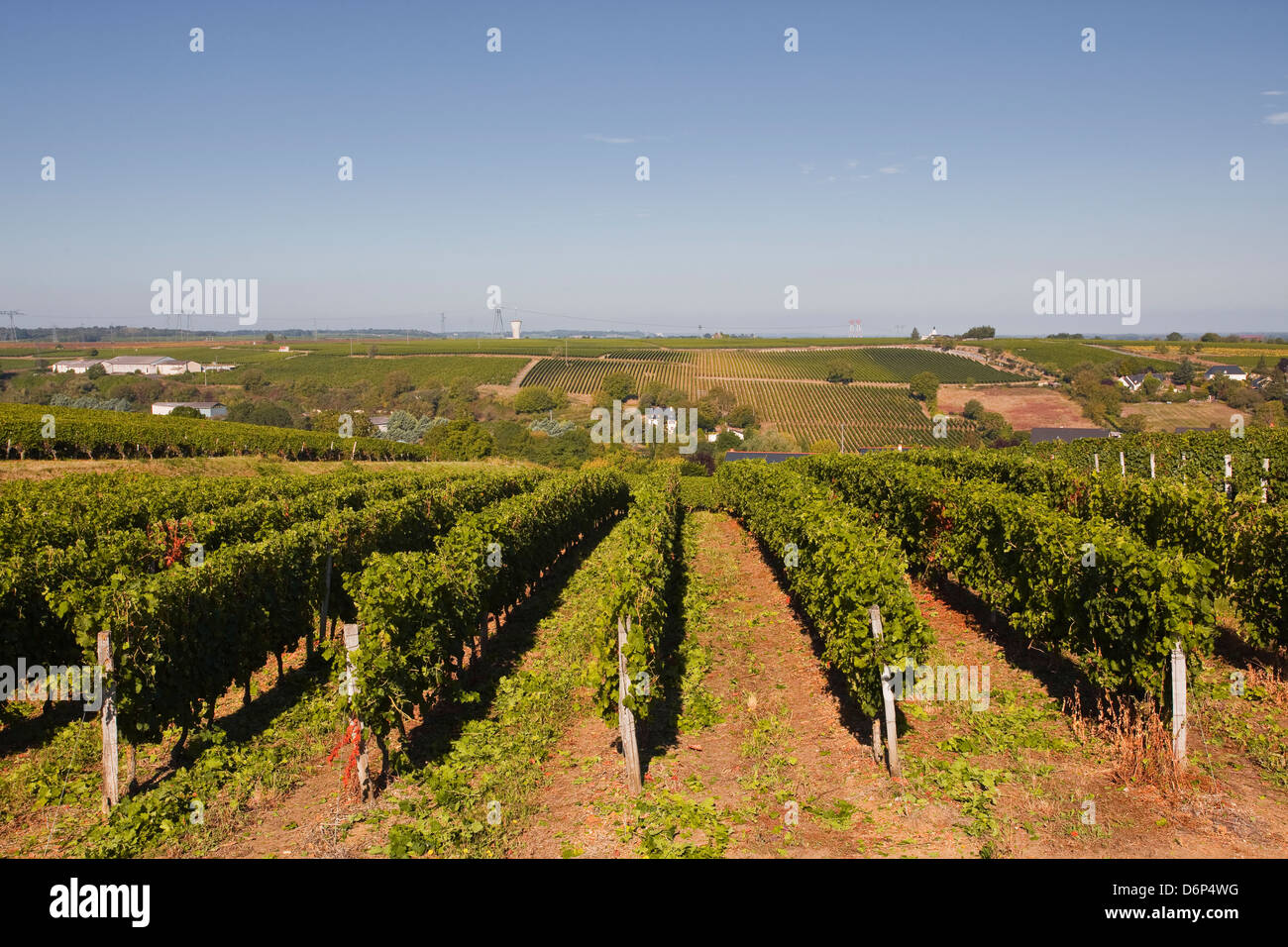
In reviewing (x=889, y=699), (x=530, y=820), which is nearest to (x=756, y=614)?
(x=889, y=699)

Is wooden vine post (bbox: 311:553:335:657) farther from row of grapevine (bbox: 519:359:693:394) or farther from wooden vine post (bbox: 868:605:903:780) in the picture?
row of grapevine (bbox: 519:359:693:394)

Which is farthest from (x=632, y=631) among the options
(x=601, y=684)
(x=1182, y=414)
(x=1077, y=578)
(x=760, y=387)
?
(x=760, y=387)

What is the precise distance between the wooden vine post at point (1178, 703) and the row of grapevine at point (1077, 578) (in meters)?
0.16

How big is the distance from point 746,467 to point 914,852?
31383 millimetres

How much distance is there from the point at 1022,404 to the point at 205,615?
97090 millimetres

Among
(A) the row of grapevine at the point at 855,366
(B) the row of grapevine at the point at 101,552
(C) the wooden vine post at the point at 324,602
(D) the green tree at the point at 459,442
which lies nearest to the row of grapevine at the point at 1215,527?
(C) the wooden vine post at the point at 324,602

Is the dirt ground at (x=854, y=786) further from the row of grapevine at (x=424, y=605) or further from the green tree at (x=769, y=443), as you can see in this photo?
the green tree at (x=769, y=443)

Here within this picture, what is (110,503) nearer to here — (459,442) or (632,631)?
(632,631)

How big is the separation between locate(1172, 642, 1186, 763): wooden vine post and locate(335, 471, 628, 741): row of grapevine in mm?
8251

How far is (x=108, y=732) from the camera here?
7.83 metres

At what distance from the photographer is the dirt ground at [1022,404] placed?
3305 inches

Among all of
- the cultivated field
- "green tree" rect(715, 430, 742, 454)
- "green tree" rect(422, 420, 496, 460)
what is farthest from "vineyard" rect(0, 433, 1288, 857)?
the cultivated field

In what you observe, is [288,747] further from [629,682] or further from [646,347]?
[646,347]

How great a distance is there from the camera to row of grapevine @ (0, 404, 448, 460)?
3419 cm
